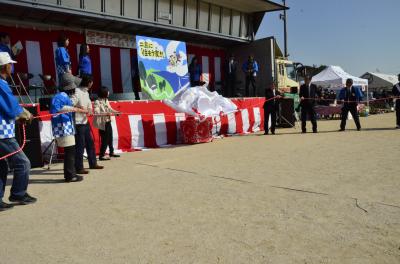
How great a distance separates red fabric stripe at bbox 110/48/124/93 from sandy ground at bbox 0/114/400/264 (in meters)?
7.26

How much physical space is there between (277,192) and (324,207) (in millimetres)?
777

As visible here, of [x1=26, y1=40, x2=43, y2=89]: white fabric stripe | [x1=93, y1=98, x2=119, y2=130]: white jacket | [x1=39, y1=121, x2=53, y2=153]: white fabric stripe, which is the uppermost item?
[x1=26, y1=40, x2=43, y2=89]: white fabric stripe

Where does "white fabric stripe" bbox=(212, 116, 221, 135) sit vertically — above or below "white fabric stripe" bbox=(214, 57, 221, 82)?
below

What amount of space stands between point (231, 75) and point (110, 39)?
554 cm

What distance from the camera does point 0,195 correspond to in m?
4.35

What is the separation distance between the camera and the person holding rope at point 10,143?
432cm

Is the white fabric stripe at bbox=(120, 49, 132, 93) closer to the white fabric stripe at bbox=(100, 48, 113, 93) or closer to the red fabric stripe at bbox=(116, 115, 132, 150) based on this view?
the white fabric stripe at bbox=(100, 48, 113, 93)

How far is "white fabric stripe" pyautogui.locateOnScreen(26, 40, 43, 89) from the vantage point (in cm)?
1145

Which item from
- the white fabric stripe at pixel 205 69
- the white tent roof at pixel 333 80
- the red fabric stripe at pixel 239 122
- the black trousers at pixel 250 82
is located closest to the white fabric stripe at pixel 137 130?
the red fabric stripe at pixel 239 122

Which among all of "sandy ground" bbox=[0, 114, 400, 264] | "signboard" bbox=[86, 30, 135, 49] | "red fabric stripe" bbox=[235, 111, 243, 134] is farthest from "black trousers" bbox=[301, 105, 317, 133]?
"signboard" bbox=[86, 30, 135, 49]

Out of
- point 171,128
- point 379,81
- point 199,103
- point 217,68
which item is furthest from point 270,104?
point 379,81

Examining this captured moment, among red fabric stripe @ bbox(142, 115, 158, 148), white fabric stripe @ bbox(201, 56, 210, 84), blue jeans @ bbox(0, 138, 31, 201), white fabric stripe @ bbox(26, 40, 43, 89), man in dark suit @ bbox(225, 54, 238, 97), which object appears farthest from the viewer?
white fabric stripe @ bbox(201, 56, 210, 84)

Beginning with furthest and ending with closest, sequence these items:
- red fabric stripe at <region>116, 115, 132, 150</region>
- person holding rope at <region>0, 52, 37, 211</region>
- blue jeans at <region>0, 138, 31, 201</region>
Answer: red fabric stripe at <region>116, 115, 132, 150</region>, blue jeans at <region>0, 138, 31, 201</region>, person holding rope at <region>0, 52, 37, 211</region>

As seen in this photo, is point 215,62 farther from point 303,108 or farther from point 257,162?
point 257,162
